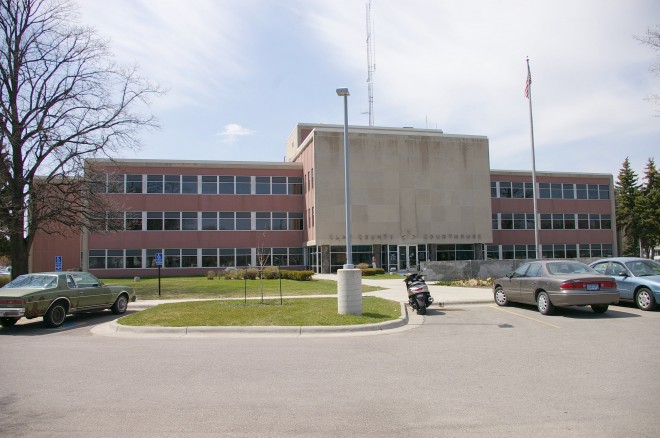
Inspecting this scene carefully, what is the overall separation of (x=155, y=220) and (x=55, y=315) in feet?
112

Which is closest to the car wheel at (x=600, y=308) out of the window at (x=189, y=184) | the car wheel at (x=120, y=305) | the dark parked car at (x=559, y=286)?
the dark parked car at (x=559, y=286)

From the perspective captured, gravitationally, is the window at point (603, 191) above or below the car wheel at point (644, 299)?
above

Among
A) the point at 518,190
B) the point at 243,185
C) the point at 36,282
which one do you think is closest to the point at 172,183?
the point at 243,185

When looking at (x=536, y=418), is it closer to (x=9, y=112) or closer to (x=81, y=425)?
(x=81, y=425)

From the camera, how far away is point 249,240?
48.3 meters

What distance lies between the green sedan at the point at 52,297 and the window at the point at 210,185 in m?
31.7

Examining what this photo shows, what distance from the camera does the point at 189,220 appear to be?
4759cm

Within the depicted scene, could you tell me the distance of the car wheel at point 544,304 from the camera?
1412 cm

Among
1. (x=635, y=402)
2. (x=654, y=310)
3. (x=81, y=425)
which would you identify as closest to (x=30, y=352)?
(x=81, y=425)

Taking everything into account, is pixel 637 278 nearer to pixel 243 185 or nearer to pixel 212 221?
pixel 243 185

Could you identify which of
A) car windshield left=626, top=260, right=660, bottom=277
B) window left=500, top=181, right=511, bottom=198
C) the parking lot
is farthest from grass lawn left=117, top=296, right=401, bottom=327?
window left=500, top=181, right=511, bottom=198

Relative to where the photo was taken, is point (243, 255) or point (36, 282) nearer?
point (36, 282)

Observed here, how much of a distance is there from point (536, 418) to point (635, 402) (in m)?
1.48

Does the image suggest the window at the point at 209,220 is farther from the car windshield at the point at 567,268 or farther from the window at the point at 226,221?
the car windshield at the point at 567,268
